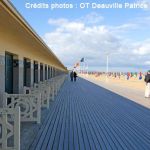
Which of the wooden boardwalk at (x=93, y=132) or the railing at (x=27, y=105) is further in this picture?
the railing at (x=27, y=105)

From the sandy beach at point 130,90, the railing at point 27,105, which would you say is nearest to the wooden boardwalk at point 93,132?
the railing at point 27,105

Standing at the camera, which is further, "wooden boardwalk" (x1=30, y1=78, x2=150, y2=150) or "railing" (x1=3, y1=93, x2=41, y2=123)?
"railing" (x1=3, y1=93, x2=41, y2=123)

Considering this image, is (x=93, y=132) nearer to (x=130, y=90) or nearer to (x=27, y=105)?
(x=27, y=105)

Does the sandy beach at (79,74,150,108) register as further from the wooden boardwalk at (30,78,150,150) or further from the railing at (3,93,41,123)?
the railing at (3,93,41,123)

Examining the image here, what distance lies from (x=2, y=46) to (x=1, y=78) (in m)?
0.97

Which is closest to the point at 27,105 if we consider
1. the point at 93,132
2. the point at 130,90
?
the point at 93,132

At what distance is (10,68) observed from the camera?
12.1 m

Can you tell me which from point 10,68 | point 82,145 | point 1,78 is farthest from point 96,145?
point 10,68

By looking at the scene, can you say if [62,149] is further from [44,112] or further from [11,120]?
[44,112]

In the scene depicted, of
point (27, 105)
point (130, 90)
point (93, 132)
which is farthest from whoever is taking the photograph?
point (130, 90)

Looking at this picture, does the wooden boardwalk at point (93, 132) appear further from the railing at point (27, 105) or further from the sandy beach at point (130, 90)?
the sandy beach at point (130, 90)

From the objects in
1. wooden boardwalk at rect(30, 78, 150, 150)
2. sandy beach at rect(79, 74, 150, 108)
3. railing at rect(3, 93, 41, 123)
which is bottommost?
sandy beach at rect(79, 74, 150, 108)

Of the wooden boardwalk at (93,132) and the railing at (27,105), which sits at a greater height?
the railing at (27,105)

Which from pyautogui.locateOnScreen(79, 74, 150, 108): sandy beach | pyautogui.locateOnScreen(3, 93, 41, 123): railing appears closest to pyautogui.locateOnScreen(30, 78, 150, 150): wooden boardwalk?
pyautogui.locateOnScreen(3, 93, 41, 123): railing
